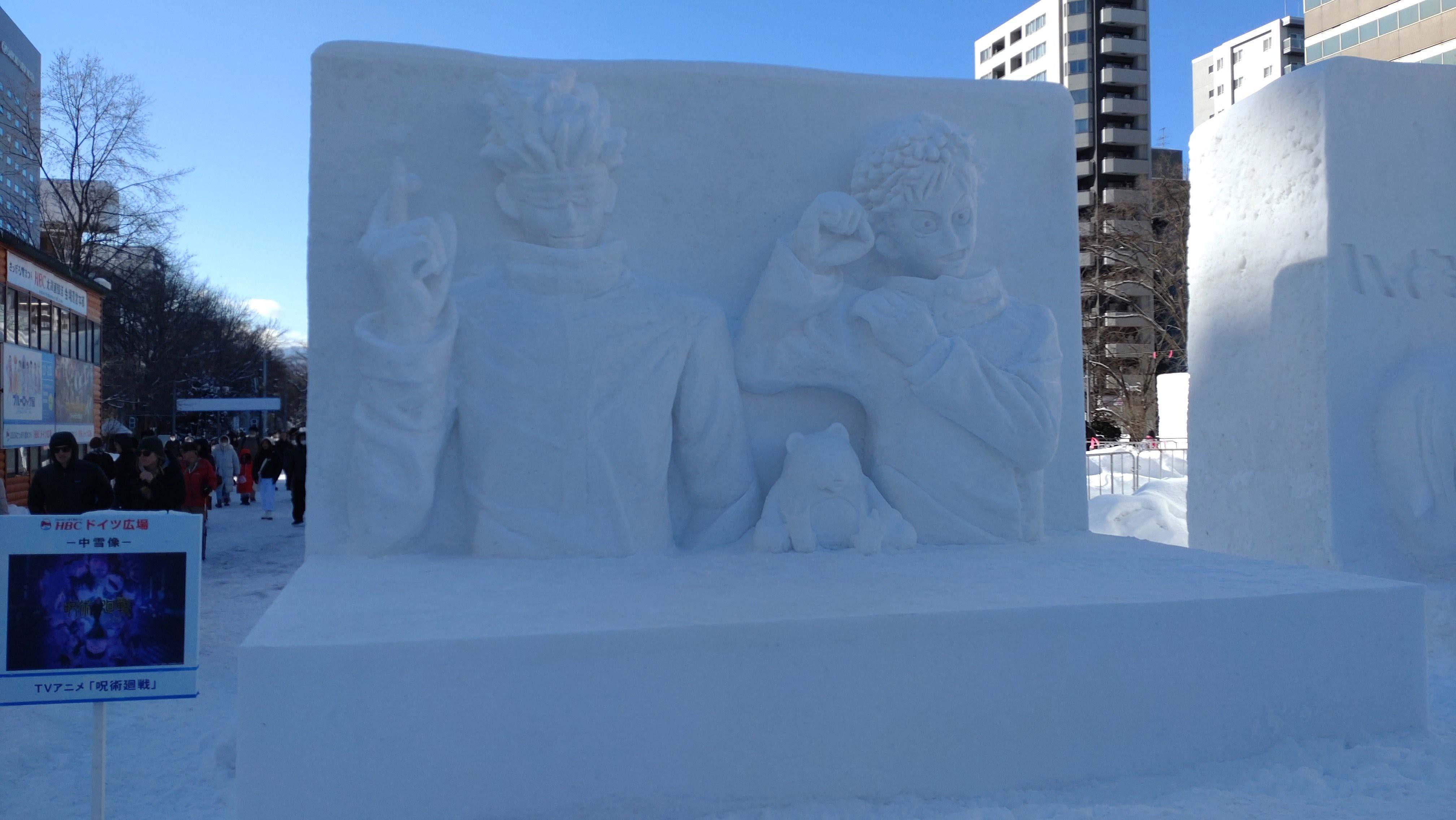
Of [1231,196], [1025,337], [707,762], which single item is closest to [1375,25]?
[1231,196]

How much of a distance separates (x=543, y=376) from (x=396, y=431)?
504mm

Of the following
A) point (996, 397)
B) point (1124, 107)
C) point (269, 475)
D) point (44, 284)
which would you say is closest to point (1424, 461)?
point (996, 397)

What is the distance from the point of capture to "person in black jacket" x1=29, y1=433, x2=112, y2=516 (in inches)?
230

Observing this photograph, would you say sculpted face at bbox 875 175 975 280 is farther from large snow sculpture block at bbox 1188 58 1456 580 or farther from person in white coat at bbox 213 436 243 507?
person in white coat at bbox 213 436 243 507

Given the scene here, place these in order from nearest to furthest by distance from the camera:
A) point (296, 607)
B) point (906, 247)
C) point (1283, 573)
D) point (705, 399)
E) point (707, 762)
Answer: point (707, 762)
point (296, 607)
point (1283, 573)
point (705, 399)
point (906, 247)

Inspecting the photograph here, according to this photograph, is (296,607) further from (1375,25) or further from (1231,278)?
(1375,25)

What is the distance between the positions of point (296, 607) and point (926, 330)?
2.22m

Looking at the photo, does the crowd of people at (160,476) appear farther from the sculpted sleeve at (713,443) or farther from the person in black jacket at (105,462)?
the sculpted sleeve at (713,443)

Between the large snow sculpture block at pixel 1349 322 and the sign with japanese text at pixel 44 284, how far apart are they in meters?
13.0

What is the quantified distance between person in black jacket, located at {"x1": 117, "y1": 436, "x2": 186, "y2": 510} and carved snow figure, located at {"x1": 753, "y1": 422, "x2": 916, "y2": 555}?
18.0ft

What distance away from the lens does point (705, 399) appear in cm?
345

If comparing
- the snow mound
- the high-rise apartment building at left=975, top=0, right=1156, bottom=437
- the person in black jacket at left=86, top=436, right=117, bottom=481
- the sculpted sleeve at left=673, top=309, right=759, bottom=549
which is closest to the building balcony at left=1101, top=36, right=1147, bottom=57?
the high-rise apartment building at left=975, top=0, right=1156, bottom=437

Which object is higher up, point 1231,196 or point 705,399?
point 1231,196

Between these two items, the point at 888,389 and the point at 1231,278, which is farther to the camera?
the point at 1231,278
